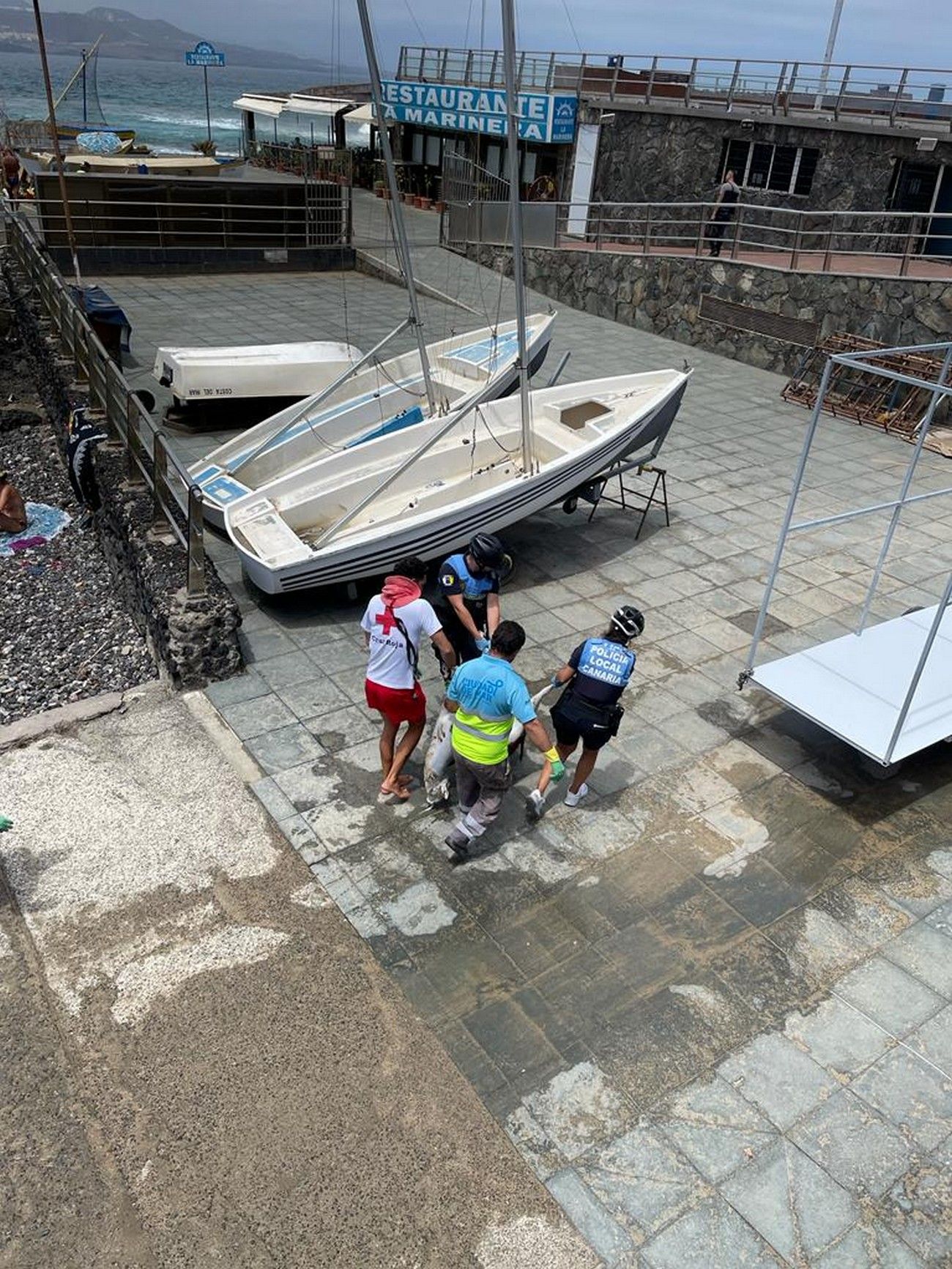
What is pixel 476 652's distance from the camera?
6777 mm

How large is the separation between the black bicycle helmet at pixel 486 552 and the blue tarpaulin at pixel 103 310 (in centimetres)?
962

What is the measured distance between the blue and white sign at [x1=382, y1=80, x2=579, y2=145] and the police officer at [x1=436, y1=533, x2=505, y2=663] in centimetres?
1896

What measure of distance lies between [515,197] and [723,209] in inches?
533

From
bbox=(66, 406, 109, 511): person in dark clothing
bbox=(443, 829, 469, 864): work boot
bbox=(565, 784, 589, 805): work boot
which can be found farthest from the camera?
bbox=(66, 406, 109, 511): person in dark clothing

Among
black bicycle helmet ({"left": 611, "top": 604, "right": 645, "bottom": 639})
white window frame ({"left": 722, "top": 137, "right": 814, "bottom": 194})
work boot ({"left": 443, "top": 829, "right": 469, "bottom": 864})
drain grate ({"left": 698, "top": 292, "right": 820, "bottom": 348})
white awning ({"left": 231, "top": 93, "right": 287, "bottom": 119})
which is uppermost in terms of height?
white awning ({"left": 231, "top": 93, "right": 287, "bottom": 119})

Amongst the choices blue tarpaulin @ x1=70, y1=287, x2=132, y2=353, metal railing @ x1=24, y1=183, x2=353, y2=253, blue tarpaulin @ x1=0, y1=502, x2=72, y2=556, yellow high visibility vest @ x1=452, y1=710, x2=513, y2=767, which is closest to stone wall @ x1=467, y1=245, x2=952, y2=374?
metal railing @ x1=24, y1=183, x2=353, y2=253

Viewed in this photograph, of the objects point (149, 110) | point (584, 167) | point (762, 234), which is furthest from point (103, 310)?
point (149, 110)

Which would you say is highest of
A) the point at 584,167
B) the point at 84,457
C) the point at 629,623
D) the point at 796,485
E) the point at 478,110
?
the point at 478,110

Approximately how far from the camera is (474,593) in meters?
6.61

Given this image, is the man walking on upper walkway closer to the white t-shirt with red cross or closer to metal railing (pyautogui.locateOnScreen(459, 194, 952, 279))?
the white t-shirt with red cross

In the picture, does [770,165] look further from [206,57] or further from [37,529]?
[206,57]

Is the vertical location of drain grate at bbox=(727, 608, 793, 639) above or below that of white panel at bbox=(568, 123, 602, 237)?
below

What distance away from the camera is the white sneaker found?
19.5ft

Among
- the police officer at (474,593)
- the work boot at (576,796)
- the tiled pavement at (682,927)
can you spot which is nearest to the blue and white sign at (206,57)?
the tiled pavement at (682,927)
